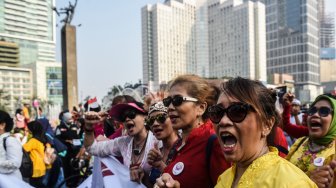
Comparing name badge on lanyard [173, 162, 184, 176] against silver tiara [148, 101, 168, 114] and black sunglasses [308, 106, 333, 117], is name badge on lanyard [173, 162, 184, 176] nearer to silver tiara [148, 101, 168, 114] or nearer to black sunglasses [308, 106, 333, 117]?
silver tiara [148, 101, 168, 114]

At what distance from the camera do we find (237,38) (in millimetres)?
111938

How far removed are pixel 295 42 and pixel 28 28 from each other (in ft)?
271

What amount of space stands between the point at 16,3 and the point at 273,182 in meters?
91.9

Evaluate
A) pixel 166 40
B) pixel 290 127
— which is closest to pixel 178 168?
pixel 290 127

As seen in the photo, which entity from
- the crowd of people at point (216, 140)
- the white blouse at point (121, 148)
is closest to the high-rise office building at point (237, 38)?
the white blouse at point (121, 148)

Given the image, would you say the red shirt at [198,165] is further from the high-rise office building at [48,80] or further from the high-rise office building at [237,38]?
the high-rise office building at [48,80]

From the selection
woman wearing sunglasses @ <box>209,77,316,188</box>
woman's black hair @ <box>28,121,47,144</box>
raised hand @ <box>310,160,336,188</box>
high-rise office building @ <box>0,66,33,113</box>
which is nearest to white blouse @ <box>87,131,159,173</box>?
raised hand @ <box>310,160,336,188</box>

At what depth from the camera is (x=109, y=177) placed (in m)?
3.60

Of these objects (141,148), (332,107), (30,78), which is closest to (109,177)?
(141,148)

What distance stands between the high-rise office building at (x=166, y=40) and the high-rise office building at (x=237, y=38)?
743 centimetres

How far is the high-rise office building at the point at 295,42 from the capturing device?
11106cm

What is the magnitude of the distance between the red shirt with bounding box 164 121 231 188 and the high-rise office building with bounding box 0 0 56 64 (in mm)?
61501

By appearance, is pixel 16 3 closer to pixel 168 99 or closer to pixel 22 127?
pixel 22 127

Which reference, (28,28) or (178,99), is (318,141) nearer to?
(178,99)
